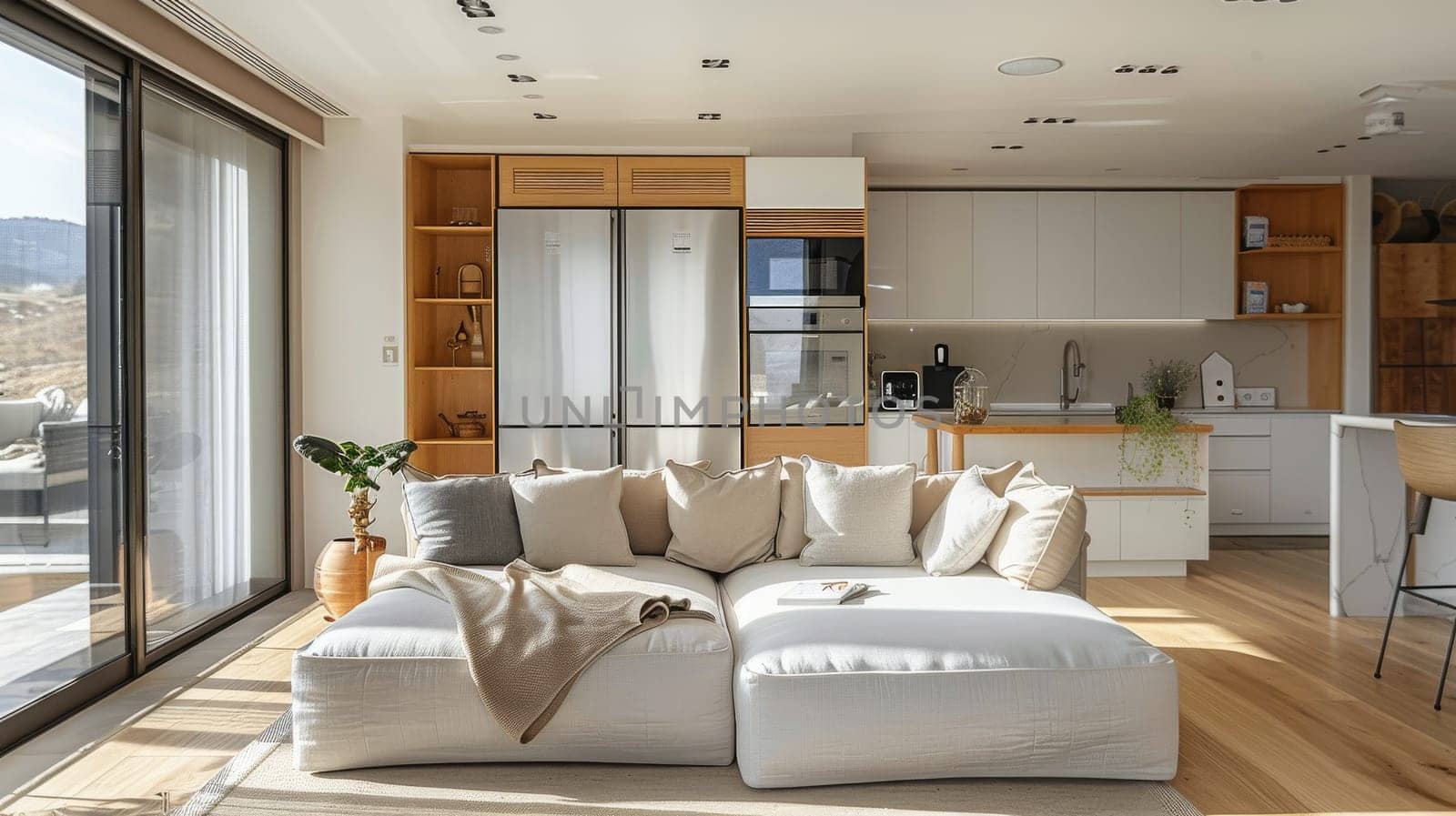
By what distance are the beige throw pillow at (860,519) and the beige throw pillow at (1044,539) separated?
1.34 ft

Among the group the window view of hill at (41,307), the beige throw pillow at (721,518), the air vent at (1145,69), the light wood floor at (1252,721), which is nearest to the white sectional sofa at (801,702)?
the light wood floor at (1252,721)

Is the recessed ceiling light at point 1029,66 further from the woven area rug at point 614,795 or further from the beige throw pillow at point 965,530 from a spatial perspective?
the woven area rug at point 614,795

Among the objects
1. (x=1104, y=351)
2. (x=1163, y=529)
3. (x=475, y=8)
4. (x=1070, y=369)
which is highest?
(x=475, y=8)

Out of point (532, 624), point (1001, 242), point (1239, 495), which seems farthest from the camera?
point (1001, 242)

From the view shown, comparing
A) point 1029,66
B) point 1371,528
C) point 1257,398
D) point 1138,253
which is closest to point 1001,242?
point 1138,253

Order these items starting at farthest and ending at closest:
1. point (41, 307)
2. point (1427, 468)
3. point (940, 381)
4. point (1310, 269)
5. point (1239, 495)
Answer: point (1310, 269)
point (940, 381)
point (1239, 495)
point (1427, 468)
point (41, 307)

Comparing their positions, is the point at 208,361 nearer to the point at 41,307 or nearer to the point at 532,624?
the point at 41,307

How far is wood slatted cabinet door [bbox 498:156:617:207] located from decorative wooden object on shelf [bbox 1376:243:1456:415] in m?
5.39

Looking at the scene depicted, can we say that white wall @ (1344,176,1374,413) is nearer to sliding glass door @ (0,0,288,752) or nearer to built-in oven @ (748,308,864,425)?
built-in oven @ (748,308,864,425)

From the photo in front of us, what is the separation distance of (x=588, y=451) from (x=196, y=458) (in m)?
2.07

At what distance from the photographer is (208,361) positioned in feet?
14.8

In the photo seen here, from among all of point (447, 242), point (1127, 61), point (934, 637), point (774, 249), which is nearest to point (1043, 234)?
point (774, 249)

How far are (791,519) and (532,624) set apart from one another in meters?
1.34

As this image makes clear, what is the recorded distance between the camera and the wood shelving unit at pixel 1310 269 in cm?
719
